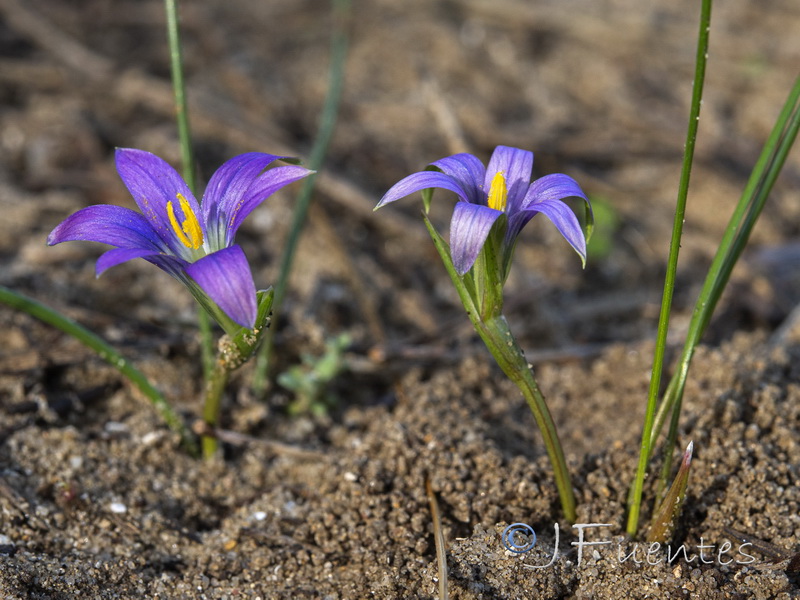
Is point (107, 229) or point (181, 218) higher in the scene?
point (181, 218)

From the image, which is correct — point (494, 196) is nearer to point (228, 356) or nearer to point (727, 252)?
point (727, 252)

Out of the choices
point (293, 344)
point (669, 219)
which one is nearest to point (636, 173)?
point (669, 219)

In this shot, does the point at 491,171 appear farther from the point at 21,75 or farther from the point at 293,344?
the point at 21,75

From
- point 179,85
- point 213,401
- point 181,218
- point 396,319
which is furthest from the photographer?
point 396,319

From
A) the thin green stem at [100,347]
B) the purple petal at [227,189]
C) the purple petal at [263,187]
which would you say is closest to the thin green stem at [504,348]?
the purple petal at [263,187]

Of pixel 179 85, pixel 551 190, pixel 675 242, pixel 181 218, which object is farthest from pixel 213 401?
pixel 675 242

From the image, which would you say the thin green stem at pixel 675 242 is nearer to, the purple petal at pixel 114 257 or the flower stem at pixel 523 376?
the flower stem at pixel 523 376

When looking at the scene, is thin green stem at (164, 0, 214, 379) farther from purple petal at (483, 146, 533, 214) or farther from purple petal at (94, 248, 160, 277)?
purple petal at (483, 146, 533, 214)
